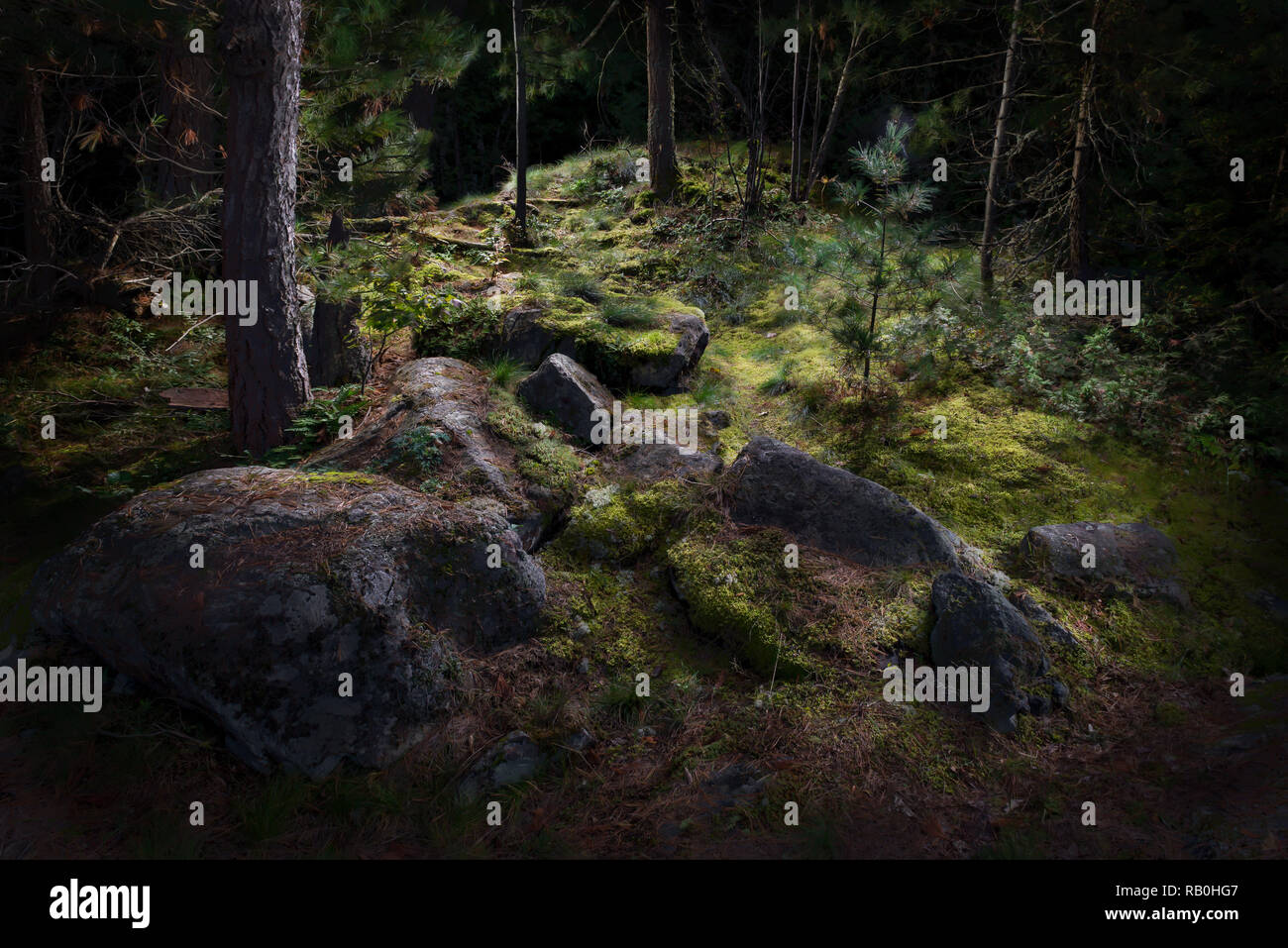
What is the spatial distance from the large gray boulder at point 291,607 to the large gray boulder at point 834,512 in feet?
6.39

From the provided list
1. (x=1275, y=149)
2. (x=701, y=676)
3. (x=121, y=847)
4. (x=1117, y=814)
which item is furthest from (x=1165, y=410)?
(x=121, y=847)

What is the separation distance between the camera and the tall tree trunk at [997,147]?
25.0 ft

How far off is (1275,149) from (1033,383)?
3.10 meters

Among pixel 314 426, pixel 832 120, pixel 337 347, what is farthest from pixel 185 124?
pixel 832 120

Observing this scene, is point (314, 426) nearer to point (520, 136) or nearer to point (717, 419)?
point (717, 419)

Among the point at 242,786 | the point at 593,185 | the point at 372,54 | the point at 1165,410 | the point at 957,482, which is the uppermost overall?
the point at 593,185

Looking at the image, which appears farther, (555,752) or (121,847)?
(555,752)

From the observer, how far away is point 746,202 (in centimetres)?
1134

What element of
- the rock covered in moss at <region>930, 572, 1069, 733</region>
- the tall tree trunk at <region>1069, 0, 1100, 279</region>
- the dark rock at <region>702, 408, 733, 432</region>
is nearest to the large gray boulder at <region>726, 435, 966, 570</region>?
the rock covered in moss at <region>930, 572, 1069, 733</region>

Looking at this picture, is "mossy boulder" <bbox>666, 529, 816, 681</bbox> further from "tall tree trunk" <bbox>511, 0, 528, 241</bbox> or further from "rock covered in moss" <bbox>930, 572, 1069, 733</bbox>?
A: "tall tree trunk" <bbox>511, 0, 528, 241</bbox>

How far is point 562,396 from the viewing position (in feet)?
20.8

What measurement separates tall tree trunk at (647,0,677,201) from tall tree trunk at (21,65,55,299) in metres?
8.39

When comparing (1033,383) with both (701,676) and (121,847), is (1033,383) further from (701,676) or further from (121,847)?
(121,847)

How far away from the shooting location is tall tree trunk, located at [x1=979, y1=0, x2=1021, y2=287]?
299 inches
